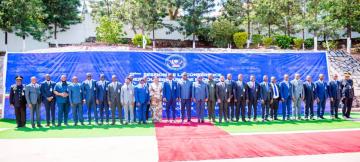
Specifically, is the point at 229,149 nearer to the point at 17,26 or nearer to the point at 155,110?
the point at 155,110

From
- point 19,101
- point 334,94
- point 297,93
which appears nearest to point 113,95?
point 19,101

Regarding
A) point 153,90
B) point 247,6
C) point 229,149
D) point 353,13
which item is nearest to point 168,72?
point 153,90

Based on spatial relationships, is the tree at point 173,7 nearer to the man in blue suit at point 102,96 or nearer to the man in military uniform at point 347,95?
the man in military uniform at point 347,95

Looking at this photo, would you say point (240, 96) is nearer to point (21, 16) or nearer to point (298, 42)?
point (298, 42)

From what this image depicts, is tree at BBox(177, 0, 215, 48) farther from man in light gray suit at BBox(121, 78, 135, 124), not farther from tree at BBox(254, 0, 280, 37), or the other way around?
man in light gray suit at BBox(121, 78, 135, 124)

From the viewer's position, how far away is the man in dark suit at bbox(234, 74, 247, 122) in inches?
449

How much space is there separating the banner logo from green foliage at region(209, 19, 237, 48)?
17153 mm

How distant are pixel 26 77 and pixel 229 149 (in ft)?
24.6

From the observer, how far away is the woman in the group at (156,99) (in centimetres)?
1120

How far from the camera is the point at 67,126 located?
10766mm

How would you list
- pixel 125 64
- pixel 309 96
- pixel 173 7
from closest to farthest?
pixel 309 96, pixel 125 64, pixel 173 7

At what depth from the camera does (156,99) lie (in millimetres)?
11281

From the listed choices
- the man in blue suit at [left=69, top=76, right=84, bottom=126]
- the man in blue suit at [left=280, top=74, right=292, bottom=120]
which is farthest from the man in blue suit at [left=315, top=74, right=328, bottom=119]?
the man in blue suit at [left=69, top=76, right=84, bottom=126]

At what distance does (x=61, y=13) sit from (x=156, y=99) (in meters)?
21.2
